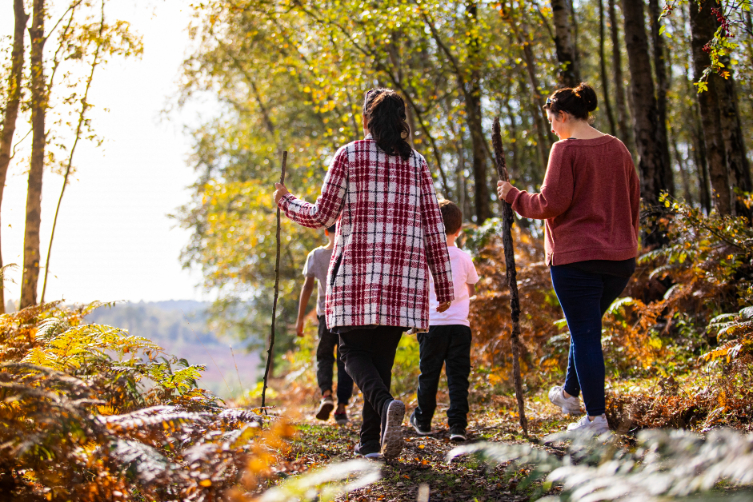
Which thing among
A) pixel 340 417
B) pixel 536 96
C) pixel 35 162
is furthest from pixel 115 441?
pixel 536 96

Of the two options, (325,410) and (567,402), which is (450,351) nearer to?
(567,402)

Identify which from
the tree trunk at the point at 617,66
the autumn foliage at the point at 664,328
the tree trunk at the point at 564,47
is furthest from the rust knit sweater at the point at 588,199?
the tree trunk at the point at 617,66

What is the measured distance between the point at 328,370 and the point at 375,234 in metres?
3.01

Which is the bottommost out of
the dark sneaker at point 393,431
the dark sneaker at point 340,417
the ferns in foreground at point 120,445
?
the dark sneaker at point 340,417

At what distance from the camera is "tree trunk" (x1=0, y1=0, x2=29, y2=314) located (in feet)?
22.1

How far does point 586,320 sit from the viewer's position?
3801mm

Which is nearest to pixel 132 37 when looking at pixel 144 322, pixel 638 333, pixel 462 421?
pixel 462 421

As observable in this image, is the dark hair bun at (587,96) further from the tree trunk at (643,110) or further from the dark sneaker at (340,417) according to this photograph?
the tree trunk at (643,110)

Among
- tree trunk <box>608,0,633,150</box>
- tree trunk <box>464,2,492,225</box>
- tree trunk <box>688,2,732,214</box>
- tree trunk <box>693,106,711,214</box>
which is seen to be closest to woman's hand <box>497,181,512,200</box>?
tree trunk <box>688,2,732,214</box>

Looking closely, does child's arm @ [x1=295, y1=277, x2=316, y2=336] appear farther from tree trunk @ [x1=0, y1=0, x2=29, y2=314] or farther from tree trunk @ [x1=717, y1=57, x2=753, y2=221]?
tree trunk @ [x1=717, y1=57, x2=753, y2=221]

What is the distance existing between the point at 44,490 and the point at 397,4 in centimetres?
953

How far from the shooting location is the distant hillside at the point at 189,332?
4789mm

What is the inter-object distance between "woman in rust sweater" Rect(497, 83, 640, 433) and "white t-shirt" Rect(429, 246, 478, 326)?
1062 mm

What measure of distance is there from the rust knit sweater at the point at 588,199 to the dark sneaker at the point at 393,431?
4.81 ft
